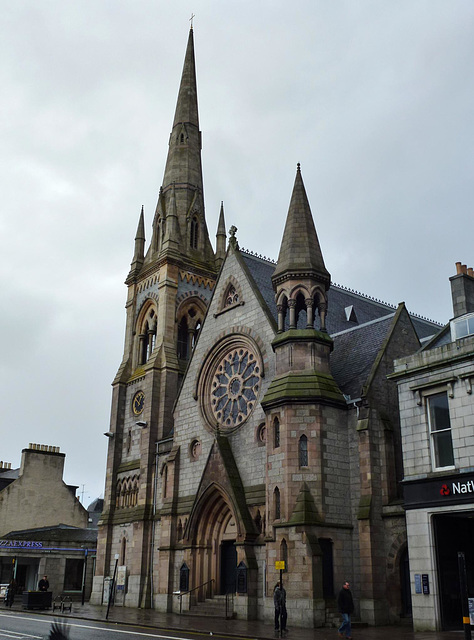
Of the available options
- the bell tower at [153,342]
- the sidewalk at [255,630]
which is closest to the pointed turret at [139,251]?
the bell tower at [153,342]

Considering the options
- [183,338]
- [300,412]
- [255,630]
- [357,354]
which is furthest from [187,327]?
[255,630]

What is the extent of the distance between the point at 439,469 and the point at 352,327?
16.3 metres

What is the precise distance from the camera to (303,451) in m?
29.5

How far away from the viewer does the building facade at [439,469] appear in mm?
22703

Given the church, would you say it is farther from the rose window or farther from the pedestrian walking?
the pedestrian walking

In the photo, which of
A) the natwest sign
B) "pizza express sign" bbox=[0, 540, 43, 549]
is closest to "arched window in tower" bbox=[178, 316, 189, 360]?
"pizza express sign" bbox=[0, 540, 43, 549]

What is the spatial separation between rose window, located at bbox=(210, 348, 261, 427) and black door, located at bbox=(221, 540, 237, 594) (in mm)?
6071

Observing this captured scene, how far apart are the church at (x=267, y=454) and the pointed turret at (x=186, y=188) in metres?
5.28

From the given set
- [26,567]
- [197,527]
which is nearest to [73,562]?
[26,567]

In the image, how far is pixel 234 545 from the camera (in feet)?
110

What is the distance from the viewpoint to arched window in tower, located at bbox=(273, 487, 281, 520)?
29078mm

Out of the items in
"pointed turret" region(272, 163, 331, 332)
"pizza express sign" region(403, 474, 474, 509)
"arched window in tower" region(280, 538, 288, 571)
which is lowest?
"arched window in tower" region(280, 538, 288, 571)

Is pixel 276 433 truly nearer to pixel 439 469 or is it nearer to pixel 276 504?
pixel 276 504

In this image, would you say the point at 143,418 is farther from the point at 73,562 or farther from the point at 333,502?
the point at 333,502
